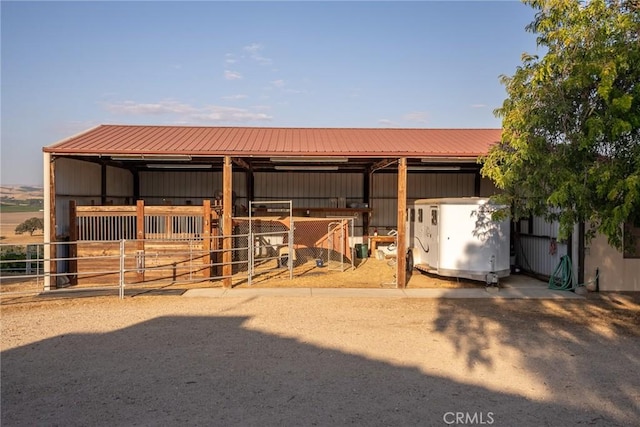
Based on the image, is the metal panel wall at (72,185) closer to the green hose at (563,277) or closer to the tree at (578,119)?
the tree at (578,119)

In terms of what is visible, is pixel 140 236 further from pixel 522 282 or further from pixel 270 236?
pixel 522 282

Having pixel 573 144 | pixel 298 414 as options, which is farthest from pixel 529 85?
pixel 298 414

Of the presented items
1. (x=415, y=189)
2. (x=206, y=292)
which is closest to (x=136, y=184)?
(x=206, y=292)

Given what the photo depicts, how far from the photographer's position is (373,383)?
619 cm

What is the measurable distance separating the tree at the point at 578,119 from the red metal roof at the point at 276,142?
4070 mm

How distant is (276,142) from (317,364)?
9.84m

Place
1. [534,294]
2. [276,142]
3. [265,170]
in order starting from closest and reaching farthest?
[534,294] → [276,142] → [265,170]

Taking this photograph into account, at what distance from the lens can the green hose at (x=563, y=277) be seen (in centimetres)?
1301

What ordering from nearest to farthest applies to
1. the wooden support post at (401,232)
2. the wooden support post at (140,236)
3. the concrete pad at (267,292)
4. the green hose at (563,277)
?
the concrete pad at (267,292)
the green hose at (563,277)
the wooden support post at (401,232)
the wooden support post at (140,236)

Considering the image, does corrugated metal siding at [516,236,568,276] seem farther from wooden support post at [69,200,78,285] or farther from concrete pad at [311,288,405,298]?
wooden support post at [69,200,78,285]

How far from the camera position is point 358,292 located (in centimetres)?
1255

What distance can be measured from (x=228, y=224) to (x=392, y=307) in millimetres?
4842

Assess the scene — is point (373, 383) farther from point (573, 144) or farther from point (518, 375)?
point (573, 144)

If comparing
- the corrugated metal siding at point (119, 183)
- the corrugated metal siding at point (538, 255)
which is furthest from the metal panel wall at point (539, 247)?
the corrugated metal siding at point (119, 183)
